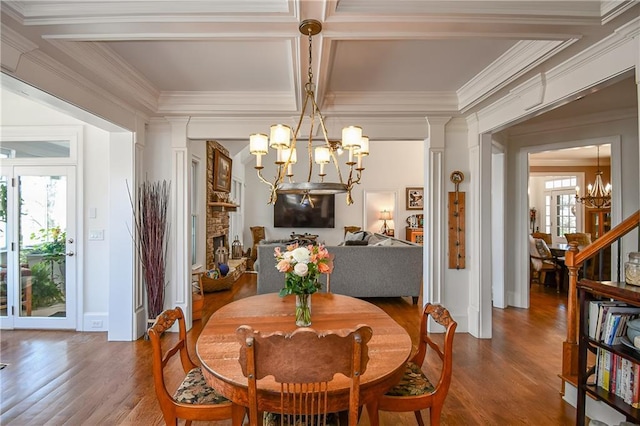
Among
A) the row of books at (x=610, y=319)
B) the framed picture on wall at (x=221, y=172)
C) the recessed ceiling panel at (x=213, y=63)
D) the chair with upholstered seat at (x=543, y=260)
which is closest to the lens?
the row of books at (x=610, y=319)

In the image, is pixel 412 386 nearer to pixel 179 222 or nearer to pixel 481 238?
pixel 481 238

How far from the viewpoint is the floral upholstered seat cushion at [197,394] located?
5.15 ft

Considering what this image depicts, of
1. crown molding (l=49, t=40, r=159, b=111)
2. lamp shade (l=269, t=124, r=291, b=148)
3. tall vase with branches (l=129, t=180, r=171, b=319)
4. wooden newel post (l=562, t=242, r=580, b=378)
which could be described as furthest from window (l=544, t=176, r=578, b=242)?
crown molding (l=49, t=40, r=159, b=111)

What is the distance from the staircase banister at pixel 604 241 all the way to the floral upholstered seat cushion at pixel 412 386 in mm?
1485

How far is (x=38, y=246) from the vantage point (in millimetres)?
3807

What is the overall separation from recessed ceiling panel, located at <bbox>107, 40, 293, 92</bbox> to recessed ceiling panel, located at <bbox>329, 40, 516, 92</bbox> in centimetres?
48

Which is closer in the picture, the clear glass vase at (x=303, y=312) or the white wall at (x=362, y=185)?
the clear glass vase at (x=303, y=312)

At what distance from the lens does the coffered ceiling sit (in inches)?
73.0

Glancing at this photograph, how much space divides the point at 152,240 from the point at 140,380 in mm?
1423

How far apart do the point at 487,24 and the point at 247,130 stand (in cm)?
257

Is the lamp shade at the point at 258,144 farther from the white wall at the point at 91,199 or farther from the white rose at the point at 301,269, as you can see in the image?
the white wall at the point at 91,199

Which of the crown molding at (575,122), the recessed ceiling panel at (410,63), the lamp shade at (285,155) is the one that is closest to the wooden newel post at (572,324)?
the recessed ceiling panel at (410,63)

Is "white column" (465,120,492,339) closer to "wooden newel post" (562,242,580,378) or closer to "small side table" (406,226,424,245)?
"wooden newel post" (562,242,580,378)

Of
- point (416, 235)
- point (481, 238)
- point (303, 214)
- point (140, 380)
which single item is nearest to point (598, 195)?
point (416, 235)
